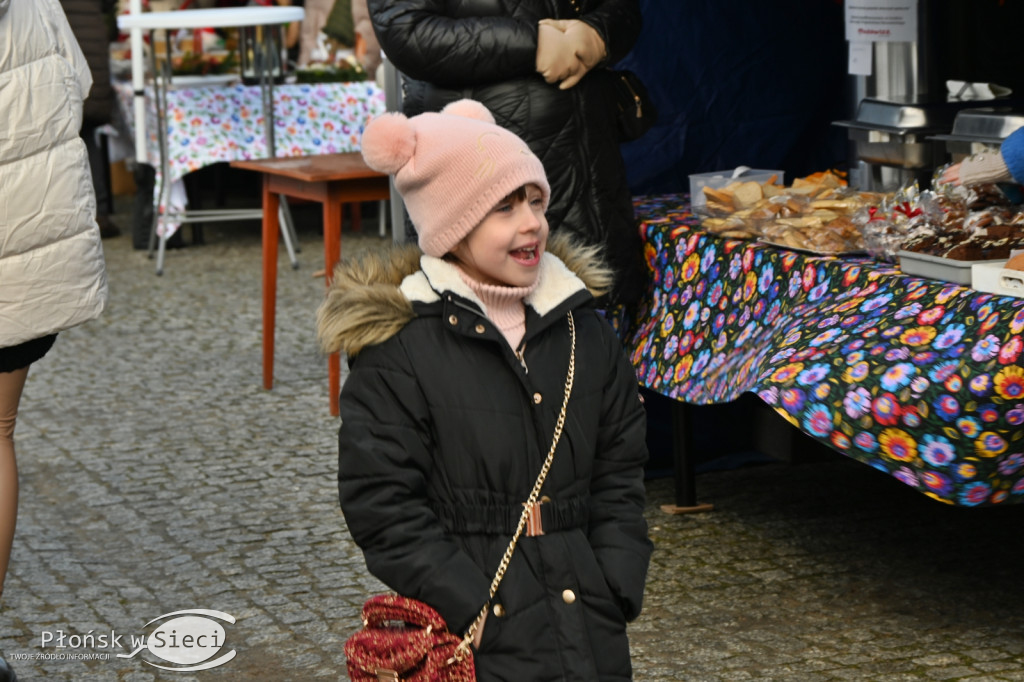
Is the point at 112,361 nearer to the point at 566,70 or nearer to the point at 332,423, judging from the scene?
the point at 332,423

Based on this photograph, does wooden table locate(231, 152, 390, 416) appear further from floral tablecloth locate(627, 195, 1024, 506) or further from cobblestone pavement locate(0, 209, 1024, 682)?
floral tablecloth locate(627, 195, 1024, 506)

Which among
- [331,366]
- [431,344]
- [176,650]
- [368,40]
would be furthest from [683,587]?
[368,40]

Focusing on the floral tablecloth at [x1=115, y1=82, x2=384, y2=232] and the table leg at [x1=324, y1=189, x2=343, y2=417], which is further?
the floral tablecloth at [x1=115, y1=82, x2=384, y2=232]

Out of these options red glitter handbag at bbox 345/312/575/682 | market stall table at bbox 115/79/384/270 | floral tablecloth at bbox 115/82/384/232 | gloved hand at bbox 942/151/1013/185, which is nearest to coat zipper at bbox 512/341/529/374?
red glitter handbag at bbox 345/312/575/682

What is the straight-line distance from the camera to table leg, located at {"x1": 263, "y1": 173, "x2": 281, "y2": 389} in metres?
5.97

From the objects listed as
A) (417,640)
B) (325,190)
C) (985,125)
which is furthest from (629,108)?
(417,640)

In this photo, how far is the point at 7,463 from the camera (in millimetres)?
3453

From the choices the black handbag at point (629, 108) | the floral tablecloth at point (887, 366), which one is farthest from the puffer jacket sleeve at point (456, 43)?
the floral tablecloth at point (887, 366)

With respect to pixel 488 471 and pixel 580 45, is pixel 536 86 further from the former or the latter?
pixel 488 471

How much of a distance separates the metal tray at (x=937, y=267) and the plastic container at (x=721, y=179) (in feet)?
3.31

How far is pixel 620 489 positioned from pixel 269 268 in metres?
4.01

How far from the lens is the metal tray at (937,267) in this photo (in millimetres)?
3127

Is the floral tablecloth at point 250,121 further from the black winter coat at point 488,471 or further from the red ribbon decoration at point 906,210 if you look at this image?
the black winter coat at point 488,471

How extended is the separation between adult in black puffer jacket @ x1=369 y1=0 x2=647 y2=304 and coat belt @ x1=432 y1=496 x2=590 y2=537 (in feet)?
6.03
